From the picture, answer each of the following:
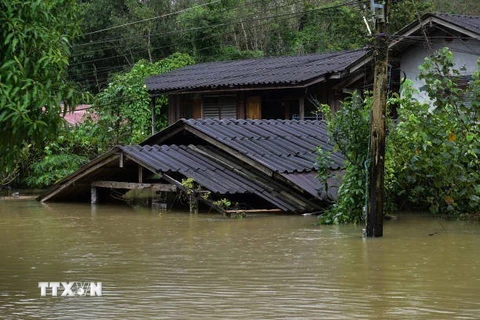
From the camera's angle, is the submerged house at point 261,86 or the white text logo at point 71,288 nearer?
the white text logo at point 71,288

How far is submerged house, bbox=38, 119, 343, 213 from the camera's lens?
18.2 meters

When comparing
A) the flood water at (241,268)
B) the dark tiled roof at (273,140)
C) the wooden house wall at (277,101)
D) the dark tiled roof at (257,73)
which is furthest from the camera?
the wooden house wall at (277,101)

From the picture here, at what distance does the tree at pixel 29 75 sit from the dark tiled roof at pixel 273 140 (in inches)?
349

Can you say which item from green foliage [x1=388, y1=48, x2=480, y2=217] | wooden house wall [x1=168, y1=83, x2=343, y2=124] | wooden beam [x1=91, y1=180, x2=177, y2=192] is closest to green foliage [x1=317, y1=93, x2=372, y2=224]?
green foliage [x1=388, y1=48, x2=480, y2=217]

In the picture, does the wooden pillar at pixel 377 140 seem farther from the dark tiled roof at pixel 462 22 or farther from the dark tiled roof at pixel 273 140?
the dark tiled roof at pixel 462 22

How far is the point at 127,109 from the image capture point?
32.8 m

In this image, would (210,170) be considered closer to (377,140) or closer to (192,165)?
(192,165)

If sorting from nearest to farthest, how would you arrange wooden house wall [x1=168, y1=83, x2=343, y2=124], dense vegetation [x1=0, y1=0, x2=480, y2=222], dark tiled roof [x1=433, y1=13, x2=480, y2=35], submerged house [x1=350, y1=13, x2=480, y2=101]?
dense vegetation [x1=0, y1=0, x2=480, y2=222] < dark tiled roof [x1=433, y1=13, x2=480, y2=35] < submerged house [x1=350, y1=13, x2=480, y2=101] < wooden house wall [x1=168, y1=83, x2=343, y2=124]

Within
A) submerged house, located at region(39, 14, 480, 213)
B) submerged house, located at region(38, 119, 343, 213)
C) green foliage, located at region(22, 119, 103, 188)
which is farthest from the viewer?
green foliage, located at region(22, 119, 103, 188)

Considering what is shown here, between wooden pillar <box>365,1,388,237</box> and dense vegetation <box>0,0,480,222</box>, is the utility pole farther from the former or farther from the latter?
dense vegetation <box>0,0,480,222</box>

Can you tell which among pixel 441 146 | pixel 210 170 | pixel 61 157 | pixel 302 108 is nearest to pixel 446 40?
pixel 302 108

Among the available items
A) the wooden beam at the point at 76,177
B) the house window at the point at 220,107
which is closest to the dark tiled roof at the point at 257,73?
the house window at the point at 220,107

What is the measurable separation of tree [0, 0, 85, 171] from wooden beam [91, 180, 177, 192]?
363 inches

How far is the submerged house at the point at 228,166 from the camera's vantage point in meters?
18.2
